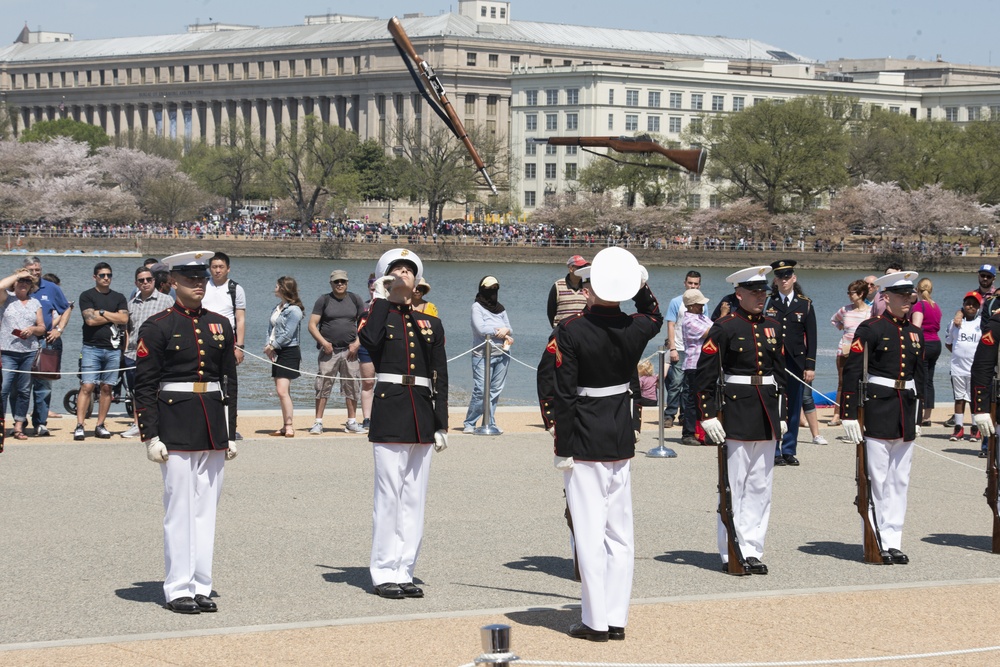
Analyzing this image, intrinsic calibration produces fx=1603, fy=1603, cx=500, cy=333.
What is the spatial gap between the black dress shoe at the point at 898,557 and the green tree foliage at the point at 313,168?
115877mm

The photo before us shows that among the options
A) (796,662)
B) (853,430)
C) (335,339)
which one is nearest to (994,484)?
(853,430)

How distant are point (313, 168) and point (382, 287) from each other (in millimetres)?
120610

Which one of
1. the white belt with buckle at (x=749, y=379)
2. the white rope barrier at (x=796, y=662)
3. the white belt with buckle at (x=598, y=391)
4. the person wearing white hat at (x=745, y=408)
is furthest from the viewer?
the white belt with buckle at (x=749, y=379)

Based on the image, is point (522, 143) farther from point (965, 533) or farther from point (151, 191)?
point (965, 533)

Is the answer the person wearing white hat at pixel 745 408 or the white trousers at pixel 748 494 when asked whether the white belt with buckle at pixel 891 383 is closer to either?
the person wearing white hat at pixel 745 408

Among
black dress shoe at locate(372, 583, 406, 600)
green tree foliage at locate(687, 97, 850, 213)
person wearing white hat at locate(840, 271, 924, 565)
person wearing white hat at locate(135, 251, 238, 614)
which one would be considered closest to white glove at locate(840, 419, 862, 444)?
person wearing white hat at locate(840, 271, 924, 565)

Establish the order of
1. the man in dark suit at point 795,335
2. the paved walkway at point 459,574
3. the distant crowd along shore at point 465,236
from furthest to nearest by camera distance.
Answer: the distant crowd along shore at point 465,236 < the man in dark suit at point 795,335 < the paved walkway at point 459,574

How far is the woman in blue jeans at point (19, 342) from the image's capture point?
18.8m

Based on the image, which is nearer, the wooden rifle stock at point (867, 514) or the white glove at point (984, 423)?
the wooden rifle stock at point (867, 514)

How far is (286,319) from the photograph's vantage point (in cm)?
1988

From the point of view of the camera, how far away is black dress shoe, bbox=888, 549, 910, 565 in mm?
12266

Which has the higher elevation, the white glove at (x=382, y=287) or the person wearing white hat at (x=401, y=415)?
the white glove at (x=382, y=287)

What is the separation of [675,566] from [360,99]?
172 meters

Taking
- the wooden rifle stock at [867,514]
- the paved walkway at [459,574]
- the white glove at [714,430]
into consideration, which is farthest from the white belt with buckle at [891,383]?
the white glove at [714,430]
